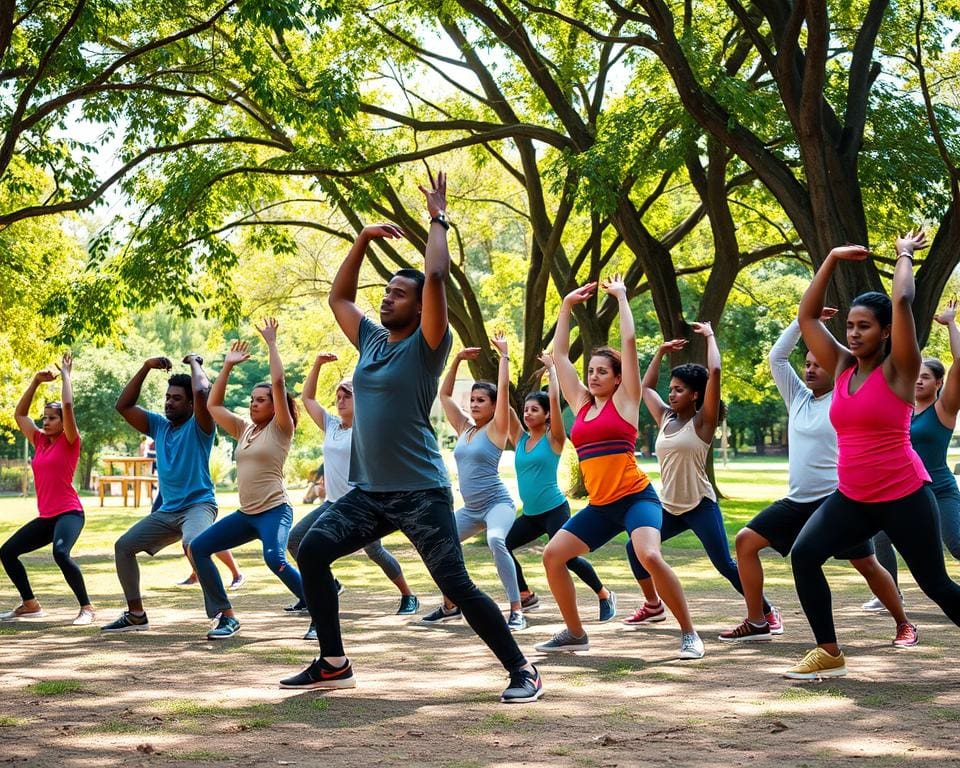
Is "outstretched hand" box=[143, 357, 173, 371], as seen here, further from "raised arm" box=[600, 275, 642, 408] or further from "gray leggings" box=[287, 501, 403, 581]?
"raised arm" box=[600, 275, 642, 408]

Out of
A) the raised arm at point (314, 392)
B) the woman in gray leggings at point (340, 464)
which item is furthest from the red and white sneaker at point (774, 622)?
the raised arm at point (314, 392)

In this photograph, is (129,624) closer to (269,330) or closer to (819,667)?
(269,330)

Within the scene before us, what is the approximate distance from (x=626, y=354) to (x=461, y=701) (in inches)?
94.8

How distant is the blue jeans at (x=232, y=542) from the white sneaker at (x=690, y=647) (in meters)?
3.09

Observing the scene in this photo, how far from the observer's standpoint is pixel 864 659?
25.5ft

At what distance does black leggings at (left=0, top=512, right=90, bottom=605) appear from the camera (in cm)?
1018

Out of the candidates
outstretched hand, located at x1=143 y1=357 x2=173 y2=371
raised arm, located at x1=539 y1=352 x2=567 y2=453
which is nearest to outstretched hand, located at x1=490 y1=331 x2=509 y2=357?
raised arm, located at x1=539 y1=352 x2=567 y2=453

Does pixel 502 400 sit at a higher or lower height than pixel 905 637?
higher

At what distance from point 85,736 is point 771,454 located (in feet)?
256

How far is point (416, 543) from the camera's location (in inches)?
257

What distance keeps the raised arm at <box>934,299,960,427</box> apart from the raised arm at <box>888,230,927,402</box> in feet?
3.70

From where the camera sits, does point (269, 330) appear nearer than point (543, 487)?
Yes

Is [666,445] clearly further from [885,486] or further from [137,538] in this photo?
[137,538]

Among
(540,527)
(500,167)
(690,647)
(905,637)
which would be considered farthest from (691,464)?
(500,167)
